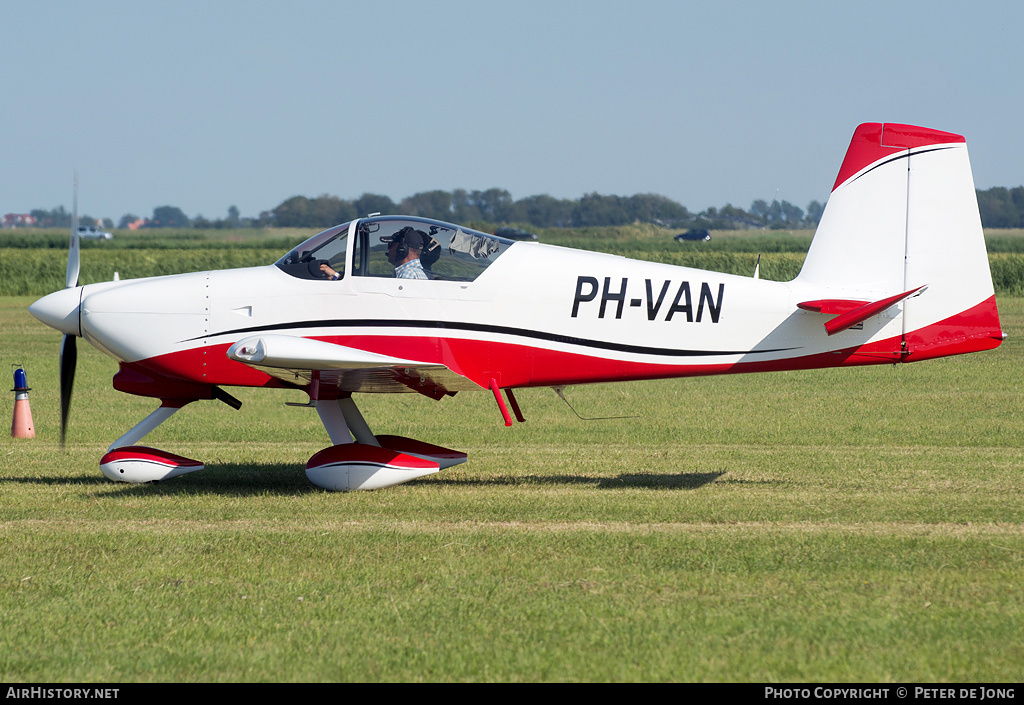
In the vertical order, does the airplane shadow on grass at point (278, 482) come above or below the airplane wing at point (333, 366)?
below

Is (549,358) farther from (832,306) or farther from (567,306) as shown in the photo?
(832,306)

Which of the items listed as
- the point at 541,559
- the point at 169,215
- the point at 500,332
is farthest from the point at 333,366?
the point at 169,215

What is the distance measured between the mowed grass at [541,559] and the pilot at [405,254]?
1846 mm

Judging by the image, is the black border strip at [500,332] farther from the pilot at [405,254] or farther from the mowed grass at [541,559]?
the mowed grass at [541,559]

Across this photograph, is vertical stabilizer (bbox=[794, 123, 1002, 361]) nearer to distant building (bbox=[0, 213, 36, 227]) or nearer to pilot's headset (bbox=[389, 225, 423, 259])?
pilot's headset (bbox=[389, 225, 423, 259])

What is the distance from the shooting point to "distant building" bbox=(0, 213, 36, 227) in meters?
73.7

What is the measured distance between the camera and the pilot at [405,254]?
8.28m

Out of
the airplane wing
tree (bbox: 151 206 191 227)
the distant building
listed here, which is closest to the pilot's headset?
the airplane wing

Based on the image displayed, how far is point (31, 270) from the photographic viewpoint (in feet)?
137

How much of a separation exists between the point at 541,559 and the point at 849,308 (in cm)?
365

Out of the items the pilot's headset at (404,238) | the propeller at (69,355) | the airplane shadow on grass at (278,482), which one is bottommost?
the airplane shadow on grass at (278,482)

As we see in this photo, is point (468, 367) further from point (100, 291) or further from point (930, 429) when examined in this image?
point (930, 429)

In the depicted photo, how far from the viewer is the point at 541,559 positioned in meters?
6.11

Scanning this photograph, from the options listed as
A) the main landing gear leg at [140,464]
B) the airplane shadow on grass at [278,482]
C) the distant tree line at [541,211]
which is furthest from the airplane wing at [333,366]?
the distant tree line at [541,211]
